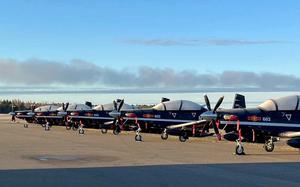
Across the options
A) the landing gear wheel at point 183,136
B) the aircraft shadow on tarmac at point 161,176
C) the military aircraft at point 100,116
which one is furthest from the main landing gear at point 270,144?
the military aircraft at point 100,116

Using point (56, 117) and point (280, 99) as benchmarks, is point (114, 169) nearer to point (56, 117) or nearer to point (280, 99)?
point (280, 99)

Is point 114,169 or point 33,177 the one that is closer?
point 33,177

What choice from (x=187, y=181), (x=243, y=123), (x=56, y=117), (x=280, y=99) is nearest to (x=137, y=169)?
(x=187, y=181)

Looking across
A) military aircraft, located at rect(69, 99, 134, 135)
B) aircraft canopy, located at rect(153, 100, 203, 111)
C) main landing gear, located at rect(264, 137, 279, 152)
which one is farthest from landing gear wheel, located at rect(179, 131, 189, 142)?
military aircraft, located at rect(69, 99, 134, 135)

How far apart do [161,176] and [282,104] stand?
29.8ft

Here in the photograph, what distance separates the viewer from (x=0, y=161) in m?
15.4

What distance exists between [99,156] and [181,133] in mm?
9728

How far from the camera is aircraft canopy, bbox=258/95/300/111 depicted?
64.7ft

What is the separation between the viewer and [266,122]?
63.8 ft

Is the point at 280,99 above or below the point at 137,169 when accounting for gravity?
above

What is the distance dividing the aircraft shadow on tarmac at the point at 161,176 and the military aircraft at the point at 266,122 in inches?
192

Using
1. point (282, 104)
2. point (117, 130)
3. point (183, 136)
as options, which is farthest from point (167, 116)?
point (282, 104)

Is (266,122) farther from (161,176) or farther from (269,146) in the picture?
(161,176)

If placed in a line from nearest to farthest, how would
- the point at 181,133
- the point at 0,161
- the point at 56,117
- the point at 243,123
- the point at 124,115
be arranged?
the point at 0,161, the point at 243,123, the point at 181,133, the point at 124,115, the point at 56,117
